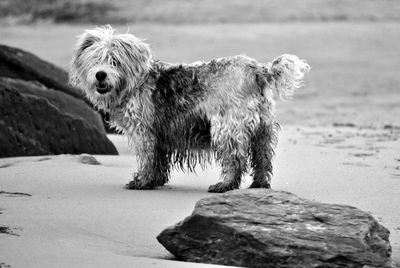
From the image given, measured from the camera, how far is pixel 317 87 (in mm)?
24453

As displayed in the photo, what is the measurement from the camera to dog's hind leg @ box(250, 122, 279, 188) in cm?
897

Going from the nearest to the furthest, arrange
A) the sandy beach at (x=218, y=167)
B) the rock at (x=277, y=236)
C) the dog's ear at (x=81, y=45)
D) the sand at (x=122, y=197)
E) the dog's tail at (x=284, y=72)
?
1. the rock at (x=277, y=236)
2. the sand at (x=122, y=197)
3. the sandy beach at (x=218, y=167)
4. the dog's tail at (x=284, y=72)
5. the dog's ear at (x=81, y=45)

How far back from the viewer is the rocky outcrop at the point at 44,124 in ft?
34.8

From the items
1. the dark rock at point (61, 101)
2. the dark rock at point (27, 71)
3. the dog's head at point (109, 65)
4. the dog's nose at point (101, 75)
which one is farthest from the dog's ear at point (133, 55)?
the dark rock at point (27, 71)

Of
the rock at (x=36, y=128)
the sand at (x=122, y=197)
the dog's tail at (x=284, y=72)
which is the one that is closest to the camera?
the sand at (x=122, y=197)

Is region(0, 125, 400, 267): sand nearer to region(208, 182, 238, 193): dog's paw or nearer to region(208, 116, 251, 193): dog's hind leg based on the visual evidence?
region(208, 182, 238, 193): dog's paw

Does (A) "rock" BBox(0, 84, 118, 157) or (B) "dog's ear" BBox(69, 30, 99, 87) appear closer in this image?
(B) "dog's ear" BBox(69, 30, 99, 87)

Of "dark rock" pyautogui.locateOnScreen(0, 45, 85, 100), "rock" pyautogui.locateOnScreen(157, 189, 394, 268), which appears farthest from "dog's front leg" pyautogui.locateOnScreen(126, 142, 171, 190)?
"dark rock" pyautogui.locateOnScreen(0, 45, 85, 100)

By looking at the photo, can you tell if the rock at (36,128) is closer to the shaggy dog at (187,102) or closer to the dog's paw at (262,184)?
the shaggy dog at (187,102)

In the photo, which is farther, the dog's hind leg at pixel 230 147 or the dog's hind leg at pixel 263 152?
the dog's hind leg at pixel 263 152

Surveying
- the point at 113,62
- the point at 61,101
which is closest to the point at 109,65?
the point at 113,62

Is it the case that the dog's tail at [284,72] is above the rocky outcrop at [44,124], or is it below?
above

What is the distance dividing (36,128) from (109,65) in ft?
6.85

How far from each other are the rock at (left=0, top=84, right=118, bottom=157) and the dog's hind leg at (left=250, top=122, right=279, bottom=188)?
9.38 feet
